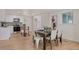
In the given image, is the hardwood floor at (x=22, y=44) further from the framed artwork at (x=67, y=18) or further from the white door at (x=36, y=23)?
the framed artwork at (x=67, y=18)

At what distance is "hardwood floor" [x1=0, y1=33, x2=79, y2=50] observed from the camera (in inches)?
112

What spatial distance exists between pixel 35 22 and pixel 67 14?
627 mm

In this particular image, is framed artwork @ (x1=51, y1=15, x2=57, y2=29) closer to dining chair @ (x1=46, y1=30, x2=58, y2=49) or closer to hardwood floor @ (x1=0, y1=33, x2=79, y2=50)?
dining chair @ (x1=46, y1=30, x2=58, y2=49)

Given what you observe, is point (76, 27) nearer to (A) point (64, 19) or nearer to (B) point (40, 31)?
(A) point (64, 19)

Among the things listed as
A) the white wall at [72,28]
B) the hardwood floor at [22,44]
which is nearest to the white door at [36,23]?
the hardwood floor at [22,44]

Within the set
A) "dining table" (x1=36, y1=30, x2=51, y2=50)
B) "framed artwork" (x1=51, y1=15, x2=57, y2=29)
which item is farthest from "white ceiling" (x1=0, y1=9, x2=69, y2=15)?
"dining table" (x1=36, y1=30, x2=51, y2=50)

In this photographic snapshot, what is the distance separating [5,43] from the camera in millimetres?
2838

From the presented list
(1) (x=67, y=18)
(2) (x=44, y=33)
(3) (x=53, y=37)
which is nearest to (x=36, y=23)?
(2) (x=44, y=33)

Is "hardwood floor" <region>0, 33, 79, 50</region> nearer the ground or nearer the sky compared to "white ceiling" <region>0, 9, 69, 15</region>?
nearer the ground

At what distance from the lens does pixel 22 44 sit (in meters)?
2.86

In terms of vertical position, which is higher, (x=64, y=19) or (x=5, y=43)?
(x=64, y=19)

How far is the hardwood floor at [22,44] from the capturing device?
2842 millimetres

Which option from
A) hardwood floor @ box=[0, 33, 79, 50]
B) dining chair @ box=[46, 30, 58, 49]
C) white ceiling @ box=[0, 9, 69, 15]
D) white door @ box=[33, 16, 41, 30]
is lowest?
hardwood floor @ box=[0, 33, 79, 50]
